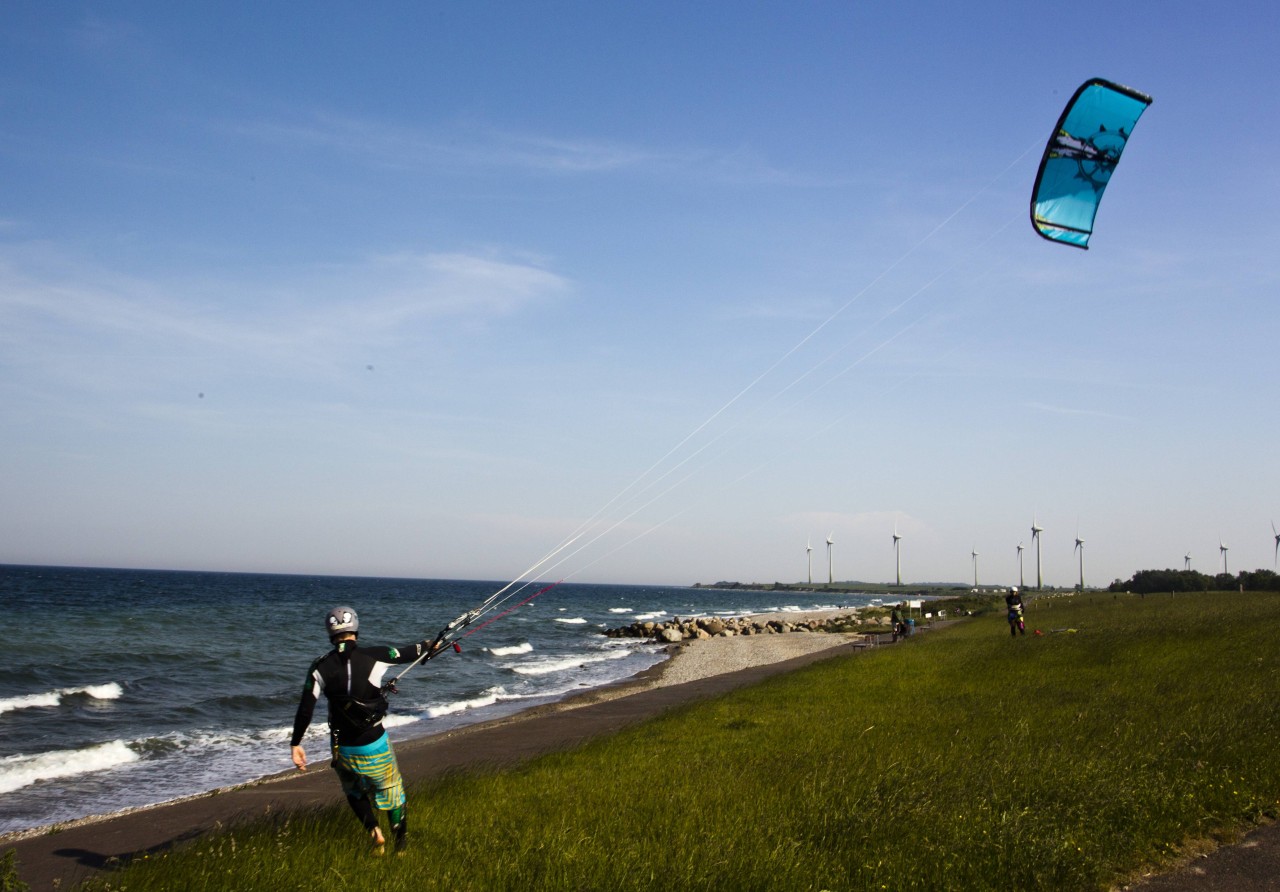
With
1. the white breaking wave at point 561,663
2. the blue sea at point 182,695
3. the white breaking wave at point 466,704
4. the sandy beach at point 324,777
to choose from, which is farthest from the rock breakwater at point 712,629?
the white breaking wave at point 466,704

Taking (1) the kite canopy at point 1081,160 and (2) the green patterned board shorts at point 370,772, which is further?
(1) the kite canopy at point 1081,160

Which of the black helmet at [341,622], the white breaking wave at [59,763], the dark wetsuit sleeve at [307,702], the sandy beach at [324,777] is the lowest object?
the white breaking wave at [59,763]

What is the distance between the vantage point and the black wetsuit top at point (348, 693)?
728 centimetres

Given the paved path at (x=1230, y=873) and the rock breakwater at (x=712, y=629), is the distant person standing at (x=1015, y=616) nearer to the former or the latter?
the paved path at (x=1230, y=873)

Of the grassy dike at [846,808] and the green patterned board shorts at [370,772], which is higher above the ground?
the green patterned board shorts at [370,772]

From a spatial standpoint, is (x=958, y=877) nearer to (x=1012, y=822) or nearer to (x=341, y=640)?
(x=1012, y=822)

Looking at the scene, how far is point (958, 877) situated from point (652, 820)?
2704mm

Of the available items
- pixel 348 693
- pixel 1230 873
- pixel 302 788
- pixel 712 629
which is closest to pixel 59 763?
pixel 302 788

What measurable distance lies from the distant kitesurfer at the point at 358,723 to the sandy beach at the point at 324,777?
2137 mm

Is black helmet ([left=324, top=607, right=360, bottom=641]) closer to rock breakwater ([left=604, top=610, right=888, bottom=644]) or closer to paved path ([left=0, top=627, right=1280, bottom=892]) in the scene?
paved path ([left=0, top=627, right=1280, bottom=892])

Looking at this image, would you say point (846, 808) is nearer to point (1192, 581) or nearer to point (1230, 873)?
point (1230, 873)

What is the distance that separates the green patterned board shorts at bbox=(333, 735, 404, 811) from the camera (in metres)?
7.39

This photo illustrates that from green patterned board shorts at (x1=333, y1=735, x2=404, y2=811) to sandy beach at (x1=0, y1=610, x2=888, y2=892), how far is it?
2132 mm

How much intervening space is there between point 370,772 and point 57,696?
21913mm
